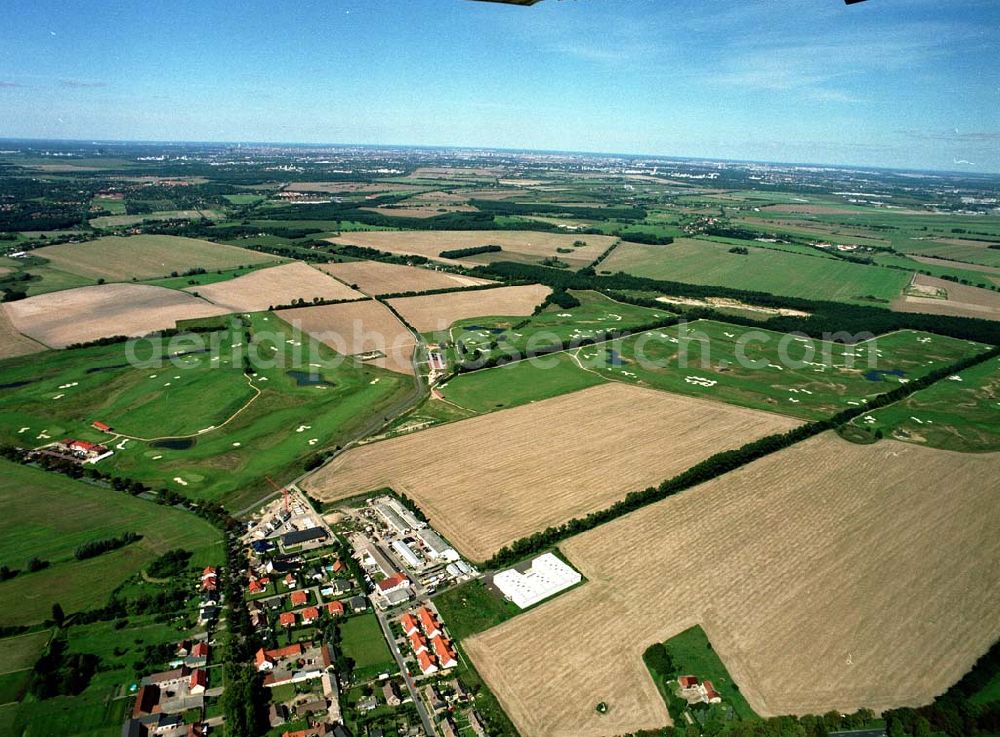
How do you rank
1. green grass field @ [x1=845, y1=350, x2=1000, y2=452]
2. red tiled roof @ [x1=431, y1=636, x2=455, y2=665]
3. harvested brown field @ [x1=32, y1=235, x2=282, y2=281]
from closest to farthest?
1. red tiled roof @ [x1=431, y1=636, x2=455, y2=665]
2. green grass field @ [x1=845, y1=350, x2=1000, y2=452]
3. harvested brown field @ [x1=32, y1=235, x2=282, y2=281]

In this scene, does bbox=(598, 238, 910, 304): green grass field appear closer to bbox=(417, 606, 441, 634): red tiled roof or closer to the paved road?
bbox=(417, 606, 441, 634): red tiled roof

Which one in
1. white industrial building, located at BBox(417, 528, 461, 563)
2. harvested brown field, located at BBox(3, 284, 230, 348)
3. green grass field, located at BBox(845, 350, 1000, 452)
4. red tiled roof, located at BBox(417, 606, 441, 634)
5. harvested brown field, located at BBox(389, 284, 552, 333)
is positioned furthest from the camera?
harvested brown field, located at BBox(389, 284, 552, 333)

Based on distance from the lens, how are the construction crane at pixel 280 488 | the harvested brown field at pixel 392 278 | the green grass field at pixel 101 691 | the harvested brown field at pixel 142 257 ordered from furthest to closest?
the harvested brown field at pixel 142 257 → the harvested brown field at pixel 392 278 → the construction crane at pixel 280 488 → the green grass field at pixel 101 691

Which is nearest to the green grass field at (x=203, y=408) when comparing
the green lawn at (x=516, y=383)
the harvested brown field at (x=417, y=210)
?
the green lawn at (x=516, y=383)

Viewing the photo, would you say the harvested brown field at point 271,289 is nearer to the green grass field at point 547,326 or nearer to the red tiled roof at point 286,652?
the green grass field at point 547,326

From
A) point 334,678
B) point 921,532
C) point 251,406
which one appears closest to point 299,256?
point 251,406

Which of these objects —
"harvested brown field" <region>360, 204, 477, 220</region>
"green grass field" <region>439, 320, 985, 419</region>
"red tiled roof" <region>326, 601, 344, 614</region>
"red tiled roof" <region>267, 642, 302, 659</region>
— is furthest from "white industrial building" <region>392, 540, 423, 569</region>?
"harvested brown field" <region>360, 204, 477, 220</region>
